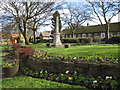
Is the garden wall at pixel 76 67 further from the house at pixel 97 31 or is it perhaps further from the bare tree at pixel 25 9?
the house at pixel 97 31

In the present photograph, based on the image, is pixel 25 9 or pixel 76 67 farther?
pixel 25 9

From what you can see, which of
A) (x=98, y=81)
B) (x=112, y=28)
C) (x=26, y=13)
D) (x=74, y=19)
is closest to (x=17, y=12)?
(x=26, y=13)

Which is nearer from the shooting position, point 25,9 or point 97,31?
point 25,9

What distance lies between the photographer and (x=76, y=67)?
4473mm

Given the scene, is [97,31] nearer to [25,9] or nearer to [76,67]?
[25,9]

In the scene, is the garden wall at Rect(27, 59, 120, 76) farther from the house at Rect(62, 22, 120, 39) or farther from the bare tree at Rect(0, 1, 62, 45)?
the house at Rect(62, 22, 120, 39)

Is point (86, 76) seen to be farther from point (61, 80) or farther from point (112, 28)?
point (112, 28)

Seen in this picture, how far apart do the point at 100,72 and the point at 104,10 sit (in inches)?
659

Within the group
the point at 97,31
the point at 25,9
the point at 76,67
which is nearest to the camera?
the point at 76,67

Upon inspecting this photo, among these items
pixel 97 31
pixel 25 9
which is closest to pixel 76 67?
pixel 25 9

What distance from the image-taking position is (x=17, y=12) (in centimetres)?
1708

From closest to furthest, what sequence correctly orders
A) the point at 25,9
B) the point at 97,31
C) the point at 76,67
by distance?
the point at 76,67, the point at 25,9, the point at 97,31

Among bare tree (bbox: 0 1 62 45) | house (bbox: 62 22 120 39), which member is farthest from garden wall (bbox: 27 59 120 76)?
house (bbox: 62 22 120 39)

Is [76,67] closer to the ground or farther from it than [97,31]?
closer to the ground
